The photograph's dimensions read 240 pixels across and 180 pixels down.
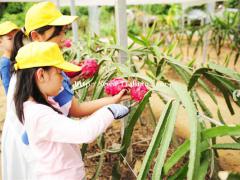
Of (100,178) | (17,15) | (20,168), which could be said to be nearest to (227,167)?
(100,178)

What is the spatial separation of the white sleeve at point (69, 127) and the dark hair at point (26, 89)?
5cm

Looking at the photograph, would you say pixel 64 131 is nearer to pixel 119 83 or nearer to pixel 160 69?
pixel 119 83

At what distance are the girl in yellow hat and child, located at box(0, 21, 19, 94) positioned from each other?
15 centimetres

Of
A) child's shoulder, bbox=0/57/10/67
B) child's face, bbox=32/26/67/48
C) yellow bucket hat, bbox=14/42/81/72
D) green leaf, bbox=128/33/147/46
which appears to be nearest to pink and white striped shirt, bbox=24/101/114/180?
yellow bucket hat, bbox=14/42/81/72

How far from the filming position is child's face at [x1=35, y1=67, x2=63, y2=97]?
0.97 meters

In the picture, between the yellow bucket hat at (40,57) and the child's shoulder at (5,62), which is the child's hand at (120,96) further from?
the child's shoulder at (5,62)

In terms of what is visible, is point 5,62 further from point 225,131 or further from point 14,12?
point 14,12

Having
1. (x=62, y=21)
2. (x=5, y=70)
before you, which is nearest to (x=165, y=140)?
(x=62, y=21)

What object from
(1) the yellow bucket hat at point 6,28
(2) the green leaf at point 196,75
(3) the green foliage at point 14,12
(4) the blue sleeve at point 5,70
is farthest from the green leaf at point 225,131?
(3) the green foliage at point 14,12

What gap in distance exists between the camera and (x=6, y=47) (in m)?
1.50

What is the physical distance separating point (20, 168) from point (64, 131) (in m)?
0.36

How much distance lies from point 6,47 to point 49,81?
24.4 inches

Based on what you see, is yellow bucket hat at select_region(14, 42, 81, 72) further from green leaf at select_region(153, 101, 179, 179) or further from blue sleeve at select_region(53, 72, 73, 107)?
green leaf at select_region(153, 101, 179, 179)

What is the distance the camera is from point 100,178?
1879mm
